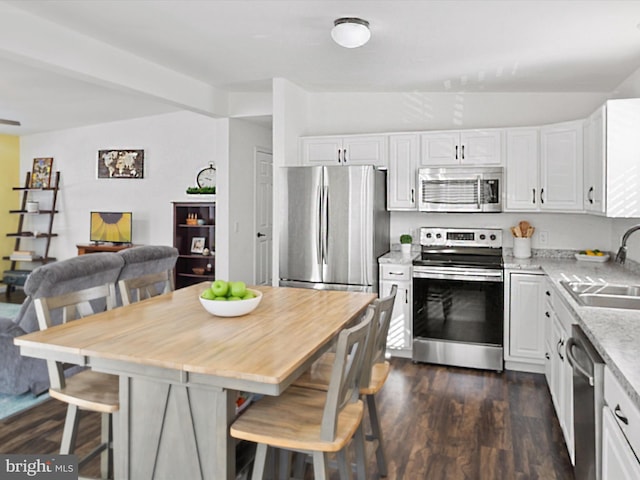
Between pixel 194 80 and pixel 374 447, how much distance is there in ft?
12.8

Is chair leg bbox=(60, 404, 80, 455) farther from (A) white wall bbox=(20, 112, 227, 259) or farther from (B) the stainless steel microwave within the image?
(A) white wall bbox=(20, 112, 227, 259)

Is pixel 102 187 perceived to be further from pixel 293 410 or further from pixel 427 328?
pixel 293 410

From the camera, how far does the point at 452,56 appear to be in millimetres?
3684

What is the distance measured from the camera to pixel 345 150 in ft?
15.8

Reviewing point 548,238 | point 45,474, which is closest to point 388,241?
point 548,238

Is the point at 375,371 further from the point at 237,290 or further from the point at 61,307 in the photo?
the point at 61,307

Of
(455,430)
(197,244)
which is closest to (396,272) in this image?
(455,430)

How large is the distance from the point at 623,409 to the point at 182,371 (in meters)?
1.43

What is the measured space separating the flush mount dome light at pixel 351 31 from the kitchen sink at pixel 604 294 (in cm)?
198

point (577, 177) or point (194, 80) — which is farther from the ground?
point (194, 80)

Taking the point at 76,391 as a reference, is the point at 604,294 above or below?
above

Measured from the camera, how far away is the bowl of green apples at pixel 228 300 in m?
2.27

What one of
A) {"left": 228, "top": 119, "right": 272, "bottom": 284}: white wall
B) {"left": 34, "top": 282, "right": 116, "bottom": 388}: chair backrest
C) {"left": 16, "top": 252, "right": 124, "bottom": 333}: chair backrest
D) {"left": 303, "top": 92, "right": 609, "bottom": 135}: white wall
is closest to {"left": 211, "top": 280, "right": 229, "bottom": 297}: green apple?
{"left": 34, "top": 282, "right": 116, "bottom": 388}: chair backrest

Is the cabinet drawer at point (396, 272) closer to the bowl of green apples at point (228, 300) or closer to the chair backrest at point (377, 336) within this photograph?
the chair backrest at point (377, 336)
